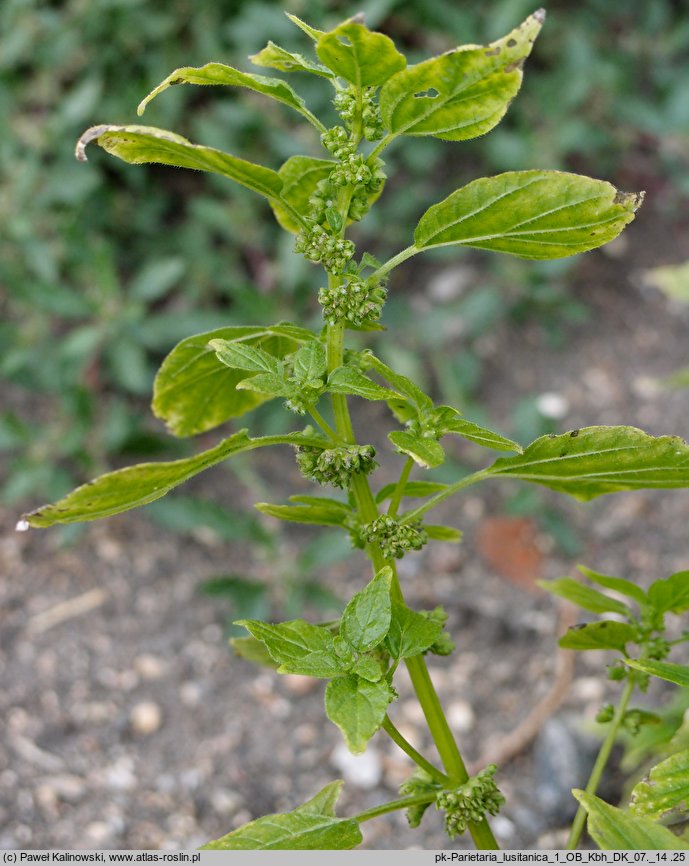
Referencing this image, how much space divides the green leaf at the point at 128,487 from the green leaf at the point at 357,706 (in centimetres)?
19

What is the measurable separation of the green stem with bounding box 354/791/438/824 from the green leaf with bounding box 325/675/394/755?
13cm

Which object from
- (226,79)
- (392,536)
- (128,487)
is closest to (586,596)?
(392,536)

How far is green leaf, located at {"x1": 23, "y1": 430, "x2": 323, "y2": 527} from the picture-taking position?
762mm

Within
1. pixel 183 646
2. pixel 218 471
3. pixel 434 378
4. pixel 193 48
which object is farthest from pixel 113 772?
pixel 193 48

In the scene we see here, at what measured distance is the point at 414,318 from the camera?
7.89 ft

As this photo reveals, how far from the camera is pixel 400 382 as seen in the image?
800 millimetres

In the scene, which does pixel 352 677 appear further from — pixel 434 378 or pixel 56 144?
pixel 56 144

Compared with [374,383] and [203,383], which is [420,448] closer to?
Answer: [374,383]

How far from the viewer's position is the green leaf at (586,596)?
1.00 m

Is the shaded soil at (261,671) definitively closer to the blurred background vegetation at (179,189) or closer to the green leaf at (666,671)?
the blurred background vegetation at (179,189)

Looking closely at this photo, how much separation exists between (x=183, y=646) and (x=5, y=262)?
932 millimetres

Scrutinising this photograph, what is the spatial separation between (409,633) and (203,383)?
304 millimetres

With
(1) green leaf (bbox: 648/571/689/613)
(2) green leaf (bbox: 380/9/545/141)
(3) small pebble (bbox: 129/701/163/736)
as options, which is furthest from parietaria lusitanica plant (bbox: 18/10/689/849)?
(3) small pebble (bbox: 129/701/163/736)

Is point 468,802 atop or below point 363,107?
below
